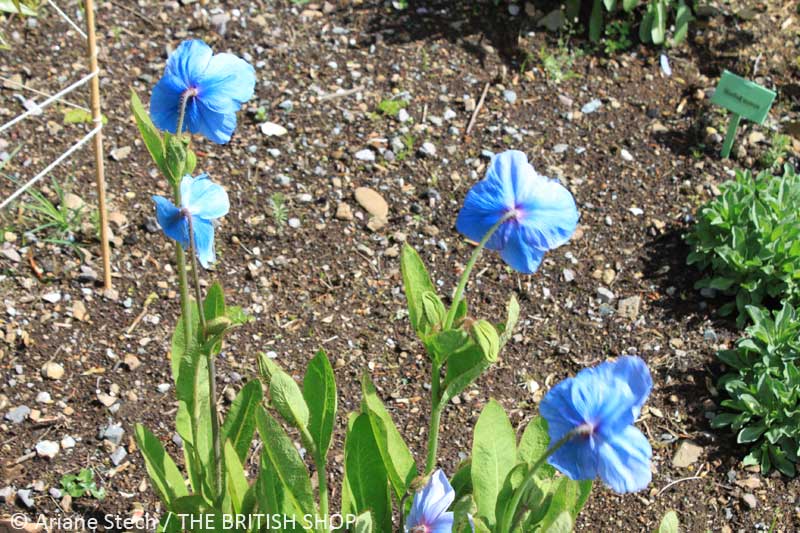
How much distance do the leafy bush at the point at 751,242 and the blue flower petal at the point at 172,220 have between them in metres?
1.76

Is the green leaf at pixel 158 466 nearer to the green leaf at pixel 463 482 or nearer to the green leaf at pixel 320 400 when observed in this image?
the green leaf at pixel 320 400

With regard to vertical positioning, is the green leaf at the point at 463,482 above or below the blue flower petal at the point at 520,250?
below

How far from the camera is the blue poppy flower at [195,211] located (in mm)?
1434

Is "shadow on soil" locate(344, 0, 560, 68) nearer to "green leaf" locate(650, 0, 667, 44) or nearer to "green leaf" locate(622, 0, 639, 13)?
"green leaf" locate(622, 0, 639, 13)

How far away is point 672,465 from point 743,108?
4.04ft

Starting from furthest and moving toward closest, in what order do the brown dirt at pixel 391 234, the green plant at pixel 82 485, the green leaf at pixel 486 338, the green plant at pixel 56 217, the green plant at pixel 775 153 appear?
the green plant at pixel 775 153 < the green plant at pixel 56 217 < the brown dirt at pixel 391 234 < the green plant at pixel 82 485 < the green leaf at pixel 486 338

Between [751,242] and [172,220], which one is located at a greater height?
[172,220]

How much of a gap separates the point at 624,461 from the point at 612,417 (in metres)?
0.07

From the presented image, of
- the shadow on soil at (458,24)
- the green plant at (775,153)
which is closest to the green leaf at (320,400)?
the shadow on soil at (458,24)

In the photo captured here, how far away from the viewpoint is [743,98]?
294 cm

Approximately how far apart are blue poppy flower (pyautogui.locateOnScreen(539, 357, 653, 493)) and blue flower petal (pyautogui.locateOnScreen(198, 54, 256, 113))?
719 millimetres

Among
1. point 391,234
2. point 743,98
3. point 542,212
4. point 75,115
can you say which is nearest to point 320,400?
point 542,212

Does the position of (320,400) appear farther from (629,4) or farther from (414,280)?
(629,4)

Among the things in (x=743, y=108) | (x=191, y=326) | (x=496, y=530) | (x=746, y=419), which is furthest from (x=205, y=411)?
(x=743, y=108)
